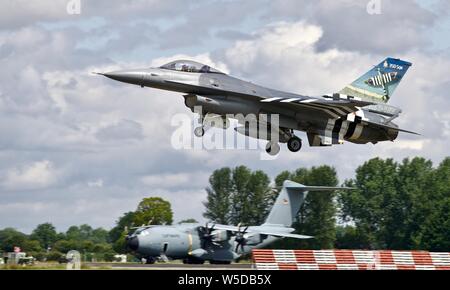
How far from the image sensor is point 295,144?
37.9 metres

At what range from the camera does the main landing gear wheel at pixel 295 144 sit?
124ft

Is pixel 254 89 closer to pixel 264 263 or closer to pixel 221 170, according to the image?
pixel 264 263

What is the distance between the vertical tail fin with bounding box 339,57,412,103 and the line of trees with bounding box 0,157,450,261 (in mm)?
11246

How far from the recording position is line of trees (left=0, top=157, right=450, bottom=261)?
54.4m

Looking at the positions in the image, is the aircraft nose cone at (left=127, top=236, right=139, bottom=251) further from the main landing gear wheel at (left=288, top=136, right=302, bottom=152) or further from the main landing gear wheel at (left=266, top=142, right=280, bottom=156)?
the main landing gear wheel at (left=266, top=142, right=280, bottom=156)

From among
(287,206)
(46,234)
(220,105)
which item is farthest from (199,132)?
(46,234)

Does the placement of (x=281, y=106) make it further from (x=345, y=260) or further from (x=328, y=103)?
(x=345, y=260)

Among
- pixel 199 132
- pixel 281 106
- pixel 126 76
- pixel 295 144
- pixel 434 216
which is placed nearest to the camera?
pixel 199 132

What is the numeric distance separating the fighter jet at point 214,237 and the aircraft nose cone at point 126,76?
10.1 meters

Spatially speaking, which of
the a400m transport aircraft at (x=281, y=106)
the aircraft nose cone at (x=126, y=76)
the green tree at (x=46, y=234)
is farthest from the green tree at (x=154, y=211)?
the aircraft nose cone at (x=126, y=76)

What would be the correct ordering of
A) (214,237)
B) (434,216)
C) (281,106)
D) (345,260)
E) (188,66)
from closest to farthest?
(345,260), (188,66), (281,106), (214,237), (434,216)

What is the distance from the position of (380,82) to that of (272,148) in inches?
284
